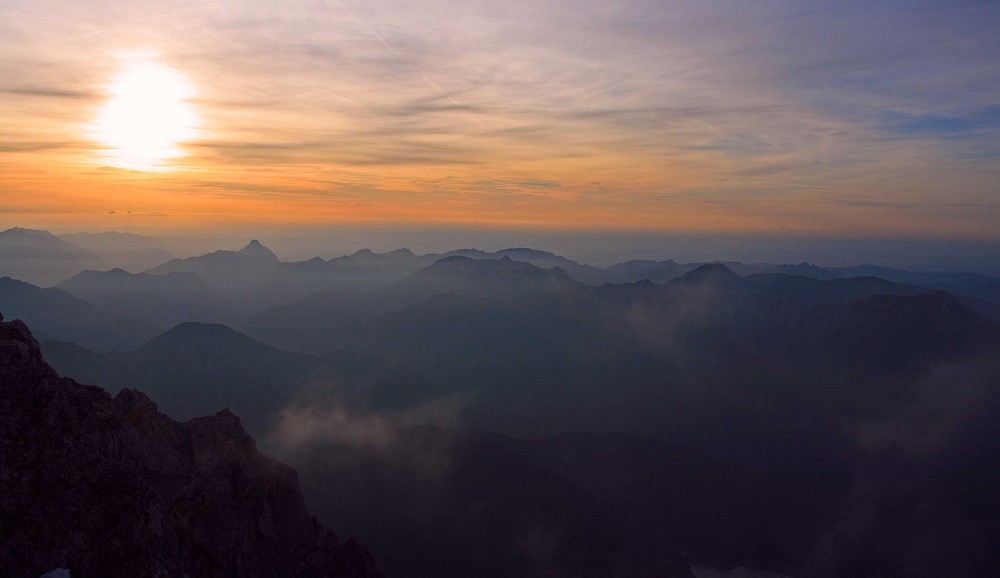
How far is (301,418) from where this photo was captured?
199 metres

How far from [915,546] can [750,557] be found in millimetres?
48324

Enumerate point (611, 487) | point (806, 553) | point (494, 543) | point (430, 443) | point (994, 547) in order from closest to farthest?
point (494, 543)
point (430, 443)
point (994, 547)
point (806, 553)
point (611, 487)

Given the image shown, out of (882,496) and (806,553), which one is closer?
(806,553)

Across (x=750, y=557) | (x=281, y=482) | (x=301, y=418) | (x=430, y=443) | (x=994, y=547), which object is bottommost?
(x=750, y=557)

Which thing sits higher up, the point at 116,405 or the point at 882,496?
the point at 116,405

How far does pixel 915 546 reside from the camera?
17075cm

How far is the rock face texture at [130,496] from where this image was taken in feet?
127

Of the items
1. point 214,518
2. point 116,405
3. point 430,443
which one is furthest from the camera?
point 430,443

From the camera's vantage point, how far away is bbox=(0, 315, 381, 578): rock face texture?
38656 mm

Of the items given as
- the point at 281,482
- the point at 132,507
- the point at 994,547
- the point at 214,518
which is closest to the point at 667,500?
the point at 994,547

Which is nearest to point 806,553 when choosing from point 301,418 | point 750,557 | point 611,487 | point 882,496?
point 750,557

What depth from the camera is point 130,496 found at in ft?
140

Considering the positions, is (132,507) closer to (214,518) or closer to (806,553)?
(214,518)

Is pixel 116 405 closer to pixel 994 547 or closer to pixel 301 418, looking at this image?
pixel 301 418
